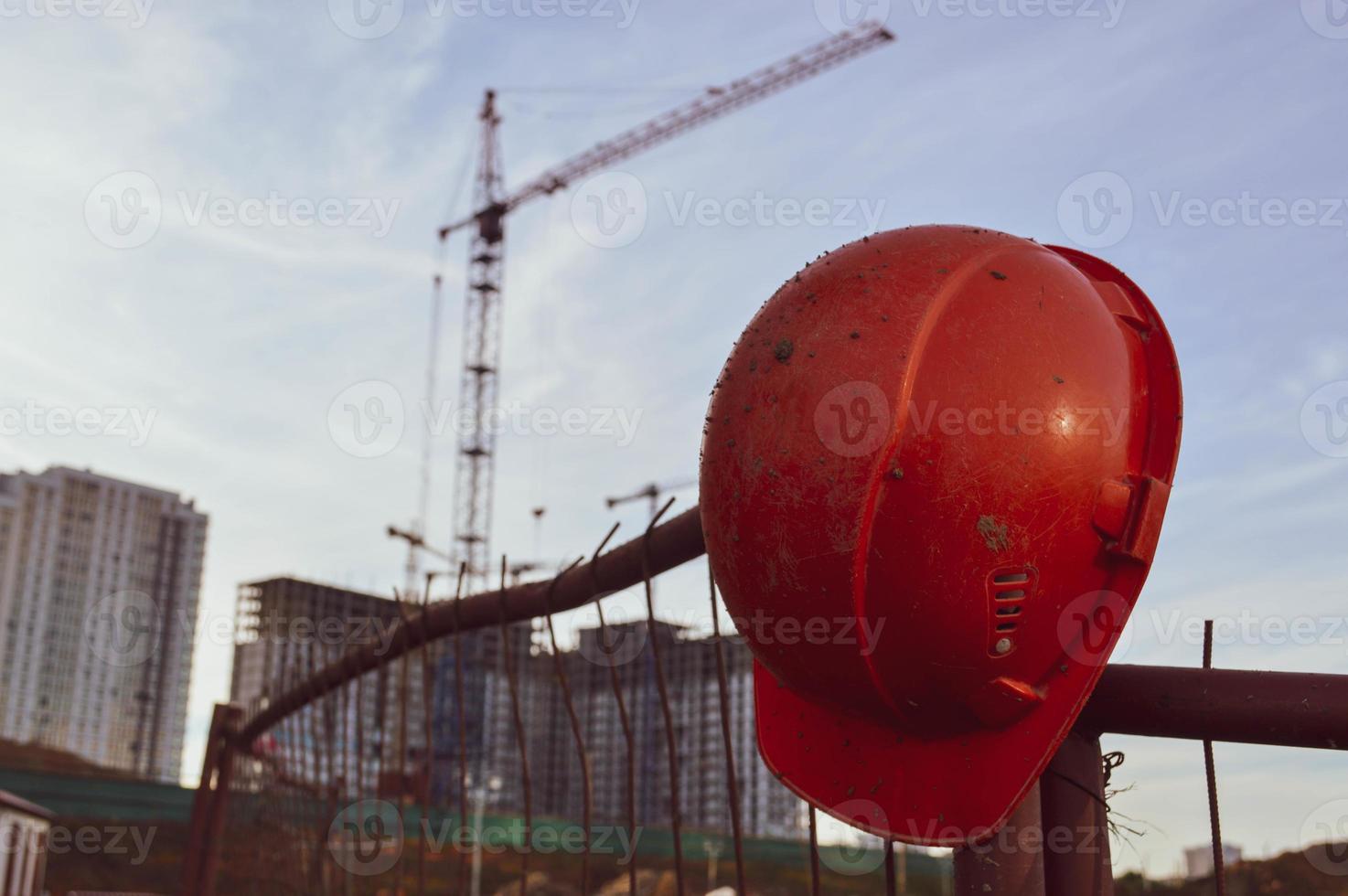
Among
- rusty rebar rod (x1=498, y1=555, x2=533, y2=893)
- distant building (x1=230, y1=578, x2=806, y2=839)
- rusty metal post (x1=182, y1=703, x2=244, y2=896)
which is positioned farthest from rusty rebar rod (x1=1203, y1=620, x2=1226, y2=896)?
distant building (x1=230, y1=578, x2=806, y2=839)

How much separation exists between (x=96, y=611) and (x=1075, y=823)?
12527 cm

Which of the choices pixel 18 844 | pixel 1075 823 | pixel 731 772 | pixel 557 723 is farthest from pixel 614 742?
pixel 1075 823

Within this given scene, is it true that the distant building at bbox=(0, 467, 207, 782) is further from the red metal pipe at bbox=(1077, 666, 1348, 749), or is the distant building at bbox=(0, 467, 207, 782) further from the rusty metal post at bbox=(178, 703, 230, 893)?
the red metal pipe at bbox=(1077, 666, 1348, 749)

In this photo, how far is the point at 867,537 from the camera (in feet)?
Result: 5.72

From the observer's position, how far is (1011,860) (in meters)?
1.83

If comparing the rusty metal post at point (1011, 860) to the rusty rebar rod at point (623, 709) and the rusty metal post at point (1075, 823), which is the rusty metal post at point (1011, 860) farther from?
the rusty rebar rod at point (623, 709)

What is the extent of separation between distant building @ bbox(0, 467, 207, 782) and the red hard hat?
382 feet

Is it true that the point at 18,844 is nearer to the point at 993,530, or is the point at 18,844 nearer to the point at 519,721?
the point at 519,721

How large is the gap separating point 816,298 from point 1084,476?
→ 0.52 meters

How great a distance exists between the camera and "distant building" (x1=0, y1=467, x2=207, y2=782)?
105000 mm

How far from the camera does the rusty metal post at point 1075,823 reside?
1880mm

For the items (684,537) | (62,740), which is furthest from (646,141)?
(62,740)

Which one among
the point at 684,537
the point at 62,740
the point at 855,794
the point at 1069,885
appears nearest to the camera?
the point at 1069,885

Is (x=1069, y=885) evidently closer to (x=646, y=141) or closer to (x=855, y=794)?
(x=855, y=794)
